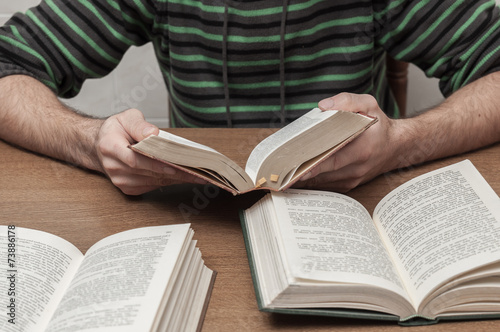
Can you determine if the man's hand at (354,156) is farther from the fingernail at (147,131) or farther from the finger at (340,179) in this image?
the fingernail at (147,131)

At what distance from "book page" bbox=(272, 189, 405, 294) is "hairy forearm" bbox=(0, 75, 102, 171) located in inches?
13.5

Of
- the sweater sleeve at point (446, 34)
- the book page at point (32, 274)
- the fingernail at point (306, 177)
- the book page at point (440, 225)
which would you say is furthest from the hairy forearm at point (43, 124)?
the sweater sleeve at point (446, 34)

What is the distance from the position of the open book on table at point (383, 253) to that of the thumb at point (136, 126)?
0.16 meters

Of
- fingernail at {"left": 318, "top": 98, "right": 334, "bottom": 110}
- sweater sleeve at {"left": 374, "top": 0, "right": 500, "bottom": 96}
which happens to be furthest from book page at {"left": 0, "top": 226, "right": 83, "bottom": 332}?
sweater sleeve at {"left": 374, "top": 0, "right": 500, "bottom": 96}

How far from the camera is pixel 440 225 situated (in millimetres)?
679

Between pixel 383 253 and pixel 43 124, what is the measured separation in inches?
23.6

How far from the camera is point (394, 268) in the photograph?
0.65 meters

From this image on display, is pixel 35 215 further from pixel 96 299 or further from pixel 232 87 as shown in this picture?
pixel 232 87

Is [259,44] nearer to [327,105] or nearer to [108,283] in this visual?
[327,105]

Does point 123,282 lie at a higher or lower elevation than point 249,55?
lower

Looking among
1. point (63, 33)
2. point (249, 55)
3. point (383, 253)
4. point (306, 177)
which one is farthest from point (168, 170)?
point (63, 33)

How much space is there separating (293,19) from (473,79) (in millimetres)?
336

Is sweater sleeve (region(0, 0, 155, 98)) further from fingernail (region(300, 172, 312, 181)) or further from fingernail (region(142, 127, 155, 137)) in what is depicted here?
fingernail (region(300, 172, 312, 181))

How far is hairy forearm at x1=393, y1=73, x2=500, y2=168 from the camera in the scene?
0.89 m
